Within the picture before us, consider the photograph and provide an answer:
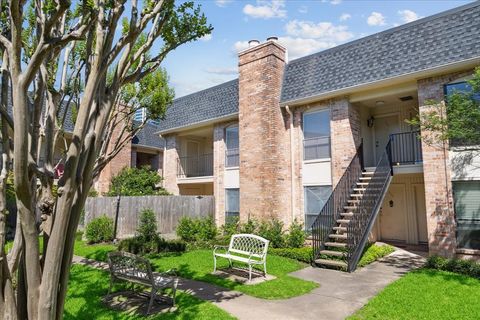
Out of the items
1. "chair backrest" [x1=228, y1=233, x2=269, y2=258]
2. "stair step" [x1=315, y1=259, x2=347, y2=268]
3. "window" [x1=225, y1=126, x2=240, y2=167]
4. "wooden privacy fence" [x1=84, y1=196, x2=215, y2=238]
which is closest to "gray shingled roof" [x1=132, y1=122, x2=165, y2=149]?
"wooden privacy fence" [x1=84, y1=196, x2=215, y2=238]

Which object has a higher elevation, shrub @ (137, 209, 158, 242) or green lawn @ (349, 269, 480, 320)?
shrub @ (137, 209, 158, 242)

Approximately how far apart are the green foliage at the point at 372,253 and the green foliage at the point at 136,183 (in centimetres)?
1189

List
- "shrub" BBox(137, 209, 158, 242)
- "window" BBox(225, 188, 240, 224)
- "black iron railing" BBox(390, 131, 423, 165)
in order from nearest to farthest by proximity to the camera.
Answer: "black iron railing" BBox(390, 131, 423, 165), "shrub" BBox(137, 209, 158, 242), "window" BBox(225, 188, 240, 224)

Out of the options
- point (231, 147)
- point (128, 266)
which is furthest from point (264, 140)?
point (128, 266)

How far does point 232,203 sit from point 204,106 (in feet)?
18.3

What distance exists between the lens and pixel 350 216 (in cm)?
1063

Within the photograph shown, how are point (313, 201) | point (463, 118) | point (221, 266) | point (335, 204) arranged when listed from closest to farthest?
point (463, 118) → point (221, 266) → point (335, 204) → point (313, 201)

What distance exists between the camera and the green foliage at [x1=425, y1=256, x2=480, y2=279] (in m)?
8.25

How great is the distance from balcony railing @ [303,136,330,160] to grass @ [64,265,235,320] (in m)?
8.19

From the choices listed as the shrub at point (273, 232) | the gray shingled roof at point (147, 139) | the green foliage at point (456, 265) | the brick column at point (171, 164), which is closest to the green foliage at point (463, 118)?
the green foliage at point (456, 265)

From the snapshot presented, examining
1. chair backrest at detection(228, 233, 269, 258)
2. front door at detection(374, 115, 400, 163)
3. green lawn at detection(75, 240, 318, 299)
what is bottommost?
green lawn at detection(75, 240, 318, 299)

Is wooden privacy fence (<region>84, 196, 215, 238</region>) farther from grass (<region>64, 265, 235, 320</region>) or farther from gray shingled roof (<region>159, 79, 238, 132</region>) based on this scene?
grass (<region>64, 265, 235, 320</region>)

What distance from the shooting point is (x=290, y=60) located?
14.7m

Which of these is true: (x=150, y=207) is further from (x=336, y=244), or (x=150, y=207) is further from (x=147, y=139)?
(x=147, y=139)
